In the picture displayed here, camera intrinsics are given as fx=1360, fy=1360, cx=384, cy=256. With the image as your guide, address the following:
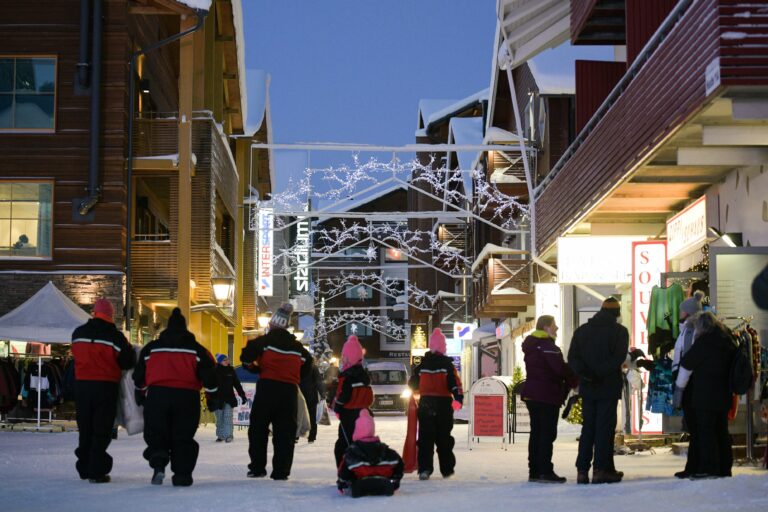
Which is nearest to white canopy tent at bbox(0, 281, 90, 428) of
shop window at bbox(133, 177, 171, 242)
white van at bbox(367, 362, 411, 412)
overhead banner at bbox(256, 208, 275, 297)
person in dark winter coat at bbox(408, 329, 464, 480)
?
shop window at bbox(133, 177, 171, 242)

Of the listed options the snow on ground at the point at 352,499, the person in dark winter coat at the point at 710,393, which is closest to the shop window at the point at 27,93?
the snow on ground at the point at 352,499

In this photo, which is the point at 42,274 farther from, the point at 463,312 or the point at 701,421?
the point at 463,312

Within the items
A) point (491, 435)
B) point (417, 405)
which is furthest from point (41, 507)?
point (491, 435)

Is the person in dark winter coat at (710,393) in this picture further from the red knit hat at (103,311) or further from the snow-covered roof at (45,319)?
the snow-covered roof at (45,319)

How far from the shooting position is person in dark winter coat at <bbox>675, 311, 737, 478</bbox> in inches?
491

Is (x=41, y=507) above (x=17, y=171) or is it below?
below

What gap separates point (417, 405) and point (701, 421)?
3.70m

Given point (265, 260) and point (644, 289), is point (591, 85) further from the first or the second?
point (265, 260)

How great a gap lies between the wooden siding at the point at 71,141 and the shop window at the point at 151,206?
3.24 meters

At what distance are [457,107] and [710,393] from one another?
53.4 meters

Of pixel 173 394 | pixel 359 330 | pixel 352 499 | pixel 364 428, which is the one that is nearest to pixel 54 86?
pixel 173 394

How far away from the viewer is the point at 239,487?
12.4 meters

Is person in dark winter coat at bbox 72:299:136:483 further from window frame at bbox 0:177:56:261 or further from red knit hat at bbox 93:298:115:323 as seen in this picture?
window frame at bbox 0:177:56:261

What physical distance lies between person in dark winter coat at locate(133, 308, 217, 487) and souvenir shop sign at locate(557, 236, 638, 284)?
1213 centimetres
